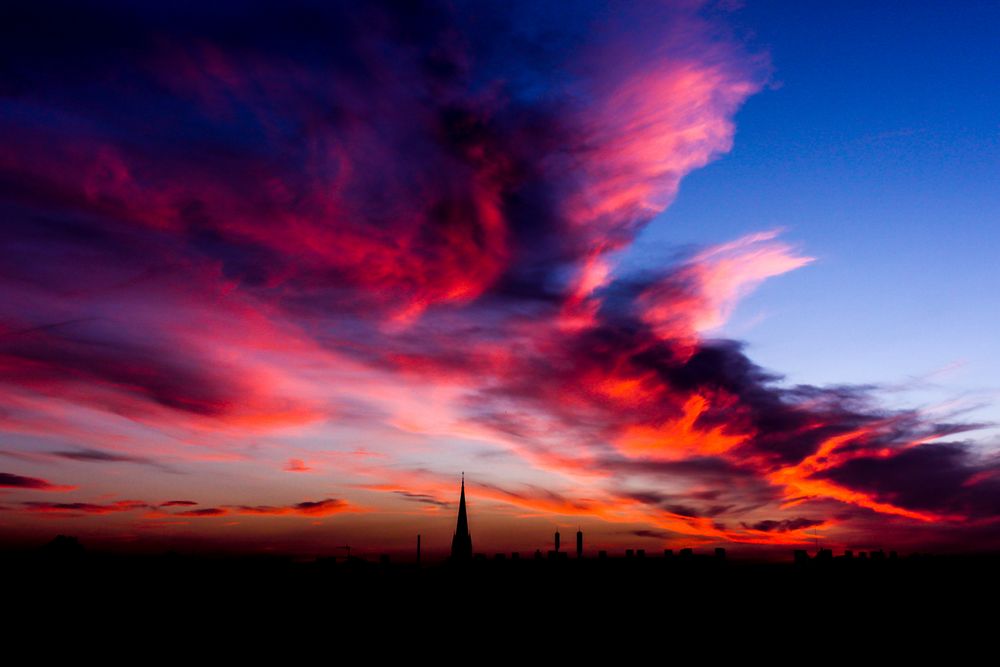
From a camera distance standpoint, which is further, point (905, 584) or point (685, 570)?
point (685, 570)

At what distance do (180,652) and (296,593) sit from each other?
2666 cm

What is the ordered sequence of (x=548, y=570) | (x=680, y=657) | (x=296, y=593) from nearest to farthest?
1. (x=680, y=657)
2. (x=296, y=593)
3. (x=548, y=570)

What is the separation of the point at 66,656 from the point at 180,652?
493 inches

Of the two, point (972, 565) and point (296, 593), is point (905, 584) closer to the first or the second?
point (972, 565)

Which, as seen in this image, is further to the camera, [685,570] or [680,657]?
[685,570]

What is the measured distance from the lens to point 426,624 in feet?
380

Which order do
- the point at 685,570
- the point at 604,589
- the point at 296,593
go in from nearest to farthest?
the point at 296,593 < the point at 604,589 < the point at 685,570

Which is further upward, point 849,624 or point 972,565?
point 972,565

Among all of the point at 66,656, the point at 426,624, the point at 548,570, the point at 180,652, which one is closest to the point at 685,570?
the point at 548,570

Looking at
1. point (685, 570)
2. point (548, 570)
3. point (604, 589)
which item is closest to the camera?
point (604, 589)

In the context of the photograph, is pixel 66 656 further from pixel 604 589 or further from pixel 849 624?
pixel 849 624

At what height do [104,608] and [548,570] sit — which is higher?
[548,570]

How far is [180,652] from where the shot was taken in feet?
332

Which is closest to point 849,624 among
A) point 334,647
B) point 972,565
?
point 972,565
